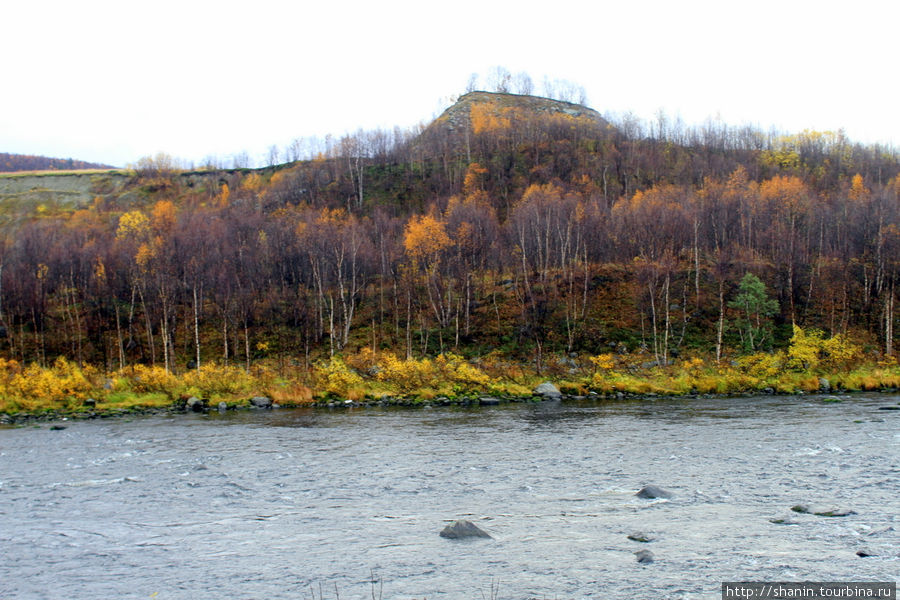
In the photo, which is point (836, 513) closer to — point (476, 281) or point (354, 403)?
point (354, 403)

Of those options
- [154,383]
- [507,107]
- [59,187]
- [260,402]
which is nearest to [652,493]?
[260,402]

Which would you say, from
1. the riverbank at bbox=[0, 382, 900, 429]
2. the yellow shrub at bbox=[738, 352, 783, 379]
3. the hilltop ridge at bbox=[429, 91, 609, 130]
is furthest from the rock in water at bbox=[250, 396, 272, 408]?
the hilltop ridge at bbox=[429, 91, 609, 130]

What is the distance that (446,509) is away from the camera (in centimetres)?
1520

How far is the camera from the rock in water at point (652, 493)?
15641 mm

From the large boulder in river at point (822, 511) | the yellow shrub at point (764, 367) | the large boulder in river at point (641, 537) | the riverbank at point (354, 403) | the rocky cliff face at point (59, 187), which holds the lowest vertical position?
the riverbank at point (354, 403)

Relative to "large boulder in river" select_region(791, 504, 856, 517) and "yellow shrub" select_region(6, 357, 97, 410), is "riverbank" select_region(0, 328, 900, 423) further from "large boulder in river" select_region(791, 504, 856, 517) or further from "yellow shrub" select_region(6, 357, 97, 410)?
"large boulder in river" select_region(791, 504, 856, 517)

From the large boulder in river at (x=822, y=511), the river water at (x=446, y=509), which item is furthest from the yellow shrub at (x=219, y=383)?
the large boulder in river at (x=822, y=511)

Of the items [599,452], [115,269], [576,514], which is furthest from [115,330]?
[576,514]

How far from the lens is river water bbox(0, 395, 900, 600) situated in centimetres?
1081

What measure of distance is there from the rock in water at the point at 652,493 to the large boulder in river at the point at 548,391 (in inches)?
939

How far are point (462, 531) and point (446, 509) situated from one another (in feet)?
7.19

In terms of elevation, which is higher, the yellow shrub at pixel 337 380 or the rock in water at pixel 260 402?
the yellow shrub at pixel 337 380

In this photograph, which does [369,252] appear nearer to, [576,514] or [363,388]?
[363,388]

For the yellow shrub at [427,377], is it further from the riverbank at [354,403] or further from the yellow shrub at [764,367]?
the yellow shrub at [764,367]
